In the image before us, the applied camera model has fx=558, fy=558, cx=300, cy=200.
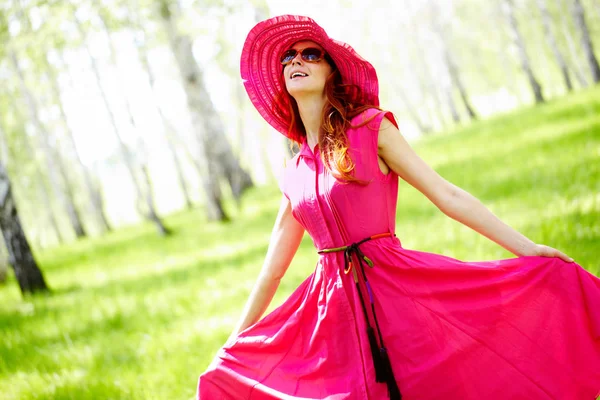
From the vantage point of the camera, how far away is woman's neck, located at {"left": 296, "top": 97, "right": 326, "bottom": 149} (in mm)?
2910

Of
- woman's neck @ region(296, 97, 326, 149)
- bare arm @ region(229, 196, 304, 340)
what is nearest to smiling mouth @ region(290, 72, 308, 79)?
woman's neck @ region(296, 97, 326, 149)

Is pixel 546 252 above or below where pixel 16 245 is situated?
below

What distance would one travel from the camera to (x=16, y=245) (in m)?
10.2

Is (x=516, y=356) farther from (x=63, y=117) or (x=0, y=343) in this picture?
(x=63, y=117)

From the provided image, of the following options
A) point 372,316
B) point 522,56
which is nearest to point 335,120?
point 372,316

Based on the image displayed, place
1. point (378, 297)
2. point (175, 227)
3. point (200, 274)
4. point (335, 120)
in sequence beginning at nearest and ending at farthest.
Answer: point (378, 297) < point (335, 120) < point (200, 274) < point (175, 227)

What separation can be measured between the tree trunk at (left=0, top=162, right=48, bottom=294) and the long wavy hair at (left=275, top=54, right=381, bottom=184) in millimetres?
8681

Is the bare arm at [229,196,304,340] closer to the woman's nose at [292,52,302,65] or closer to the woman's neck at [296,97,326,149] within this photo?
the woman's neck at [296,97,326,149]

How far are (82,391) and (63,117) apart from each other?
74.8 feet

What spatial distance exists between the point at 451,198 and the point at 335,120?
26.6 inches

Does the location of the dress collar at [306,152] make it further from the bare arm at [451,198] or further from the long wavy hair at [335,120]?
the bare arm at [451,198]

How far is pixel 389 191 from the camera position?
8.88 ft

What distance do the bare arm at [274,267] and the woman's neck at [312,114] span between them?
36cm

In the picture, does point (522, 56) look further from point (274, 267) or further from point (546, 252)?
point (274, 267)
